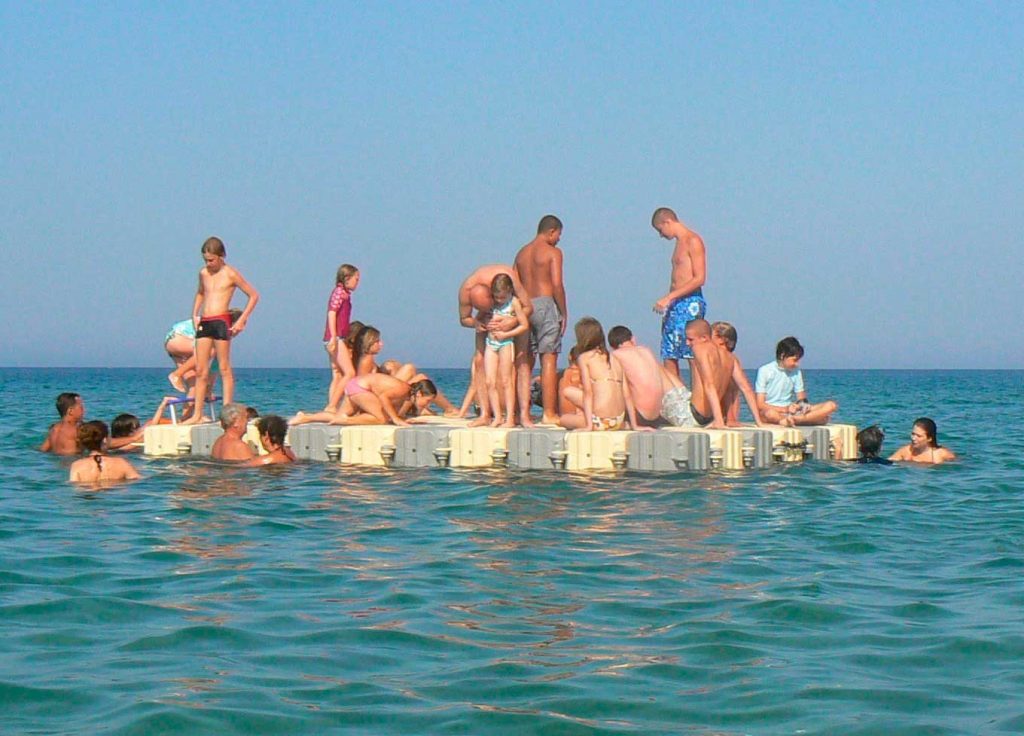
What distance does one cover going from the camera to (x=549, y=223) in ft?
45.8

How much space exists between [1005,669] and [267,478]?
876 cm

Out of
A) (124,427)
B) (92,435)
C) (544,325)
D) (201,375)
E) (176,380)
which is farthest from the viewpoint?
(176,380)

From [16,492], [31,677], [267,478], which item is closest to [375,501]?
[267,478]

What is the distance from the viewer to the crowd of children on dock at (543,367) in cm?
1355

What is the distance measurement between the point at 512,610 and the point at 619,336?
7.35m

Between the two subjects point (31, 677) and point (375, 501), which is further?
point (375, 501)

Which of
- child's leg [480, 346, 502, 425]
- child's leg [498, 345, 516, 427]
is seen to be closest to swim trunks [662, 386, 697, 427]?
child's leg [498, 345, 516, 427]

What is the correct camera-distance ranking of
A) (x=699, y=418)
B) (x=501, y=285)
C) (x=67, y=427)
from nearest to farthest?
(x=501, y=285) → (x=699, y=418) → (x=67, y=427)

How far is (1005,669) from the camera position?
19.4ft

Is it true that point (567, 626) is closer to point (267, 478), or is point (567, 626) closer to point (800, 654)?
point (800, 654)

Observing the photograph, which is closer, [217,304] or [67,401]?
[217,304]

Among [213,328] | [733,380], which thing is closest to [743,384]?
[733,380]

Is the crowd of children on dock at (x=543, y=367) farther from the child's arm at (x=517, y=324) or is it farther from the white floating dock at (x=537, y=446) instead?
the white floating dock at (x=537, y=446)

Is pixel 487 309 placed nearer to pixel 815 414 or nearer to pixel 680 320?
pixel 680 320
